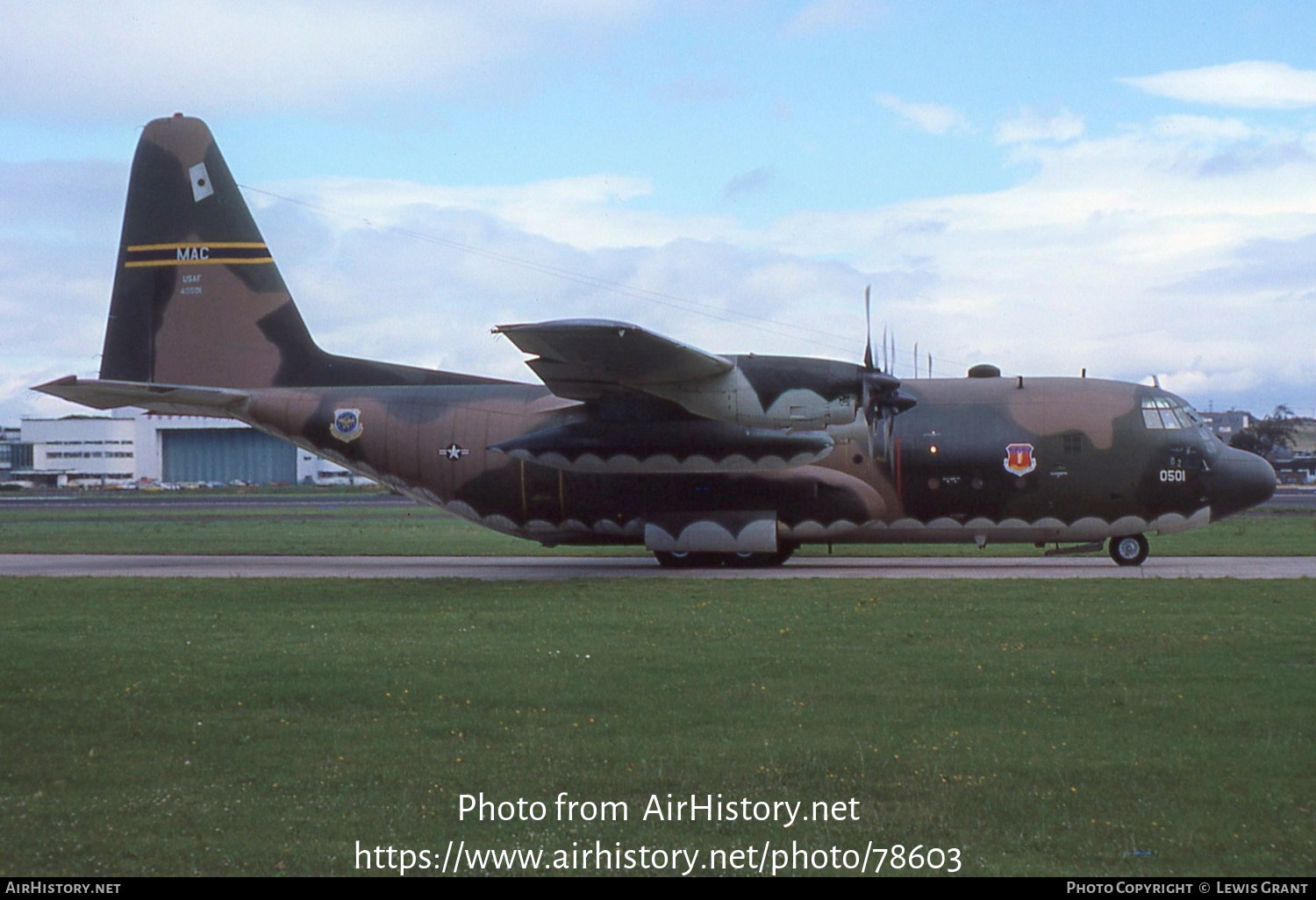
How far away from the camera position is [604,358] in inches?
850

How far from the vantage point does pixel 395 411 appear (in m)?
26.5

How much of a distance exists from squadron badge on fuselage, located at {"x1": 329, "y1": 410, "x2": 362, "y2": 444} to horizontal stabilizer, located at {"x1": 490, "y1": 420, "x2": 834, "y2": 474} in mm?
3711

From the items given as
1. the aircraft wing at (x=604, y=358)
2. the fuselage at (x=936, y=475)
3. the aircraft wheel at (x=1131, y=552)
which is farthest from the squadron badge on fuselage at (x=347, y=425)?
the aircraft wheel at (x=1131, y=552)

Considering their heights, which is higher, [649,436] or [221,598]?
[649,436]

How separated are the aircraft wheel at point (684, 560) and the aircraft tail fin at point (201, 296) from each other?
6.02 m

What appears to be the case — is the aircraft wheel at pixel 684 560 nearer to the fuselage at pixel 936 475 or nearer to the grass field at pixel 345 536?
the fuselage at pixel 936 475

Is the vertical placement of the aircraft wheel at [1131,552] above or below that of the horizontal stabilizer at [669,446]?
below

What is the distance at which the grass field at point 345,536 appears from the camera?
32.8 meters

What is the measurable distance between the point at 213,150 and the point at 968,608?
20104 mm

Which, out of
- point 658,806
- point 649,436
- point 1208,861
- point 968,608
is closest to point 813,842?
point 658,806

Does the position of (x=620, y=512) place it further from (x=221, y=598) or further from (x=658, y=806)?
(x=658, y=806)

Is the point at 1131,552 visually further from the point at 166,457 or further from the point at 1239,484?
the point at 166,457

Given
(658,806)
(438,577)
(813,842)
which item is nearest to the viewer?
(813,842)

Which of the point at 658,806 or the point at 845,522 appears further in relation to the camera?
the point at 845,522
